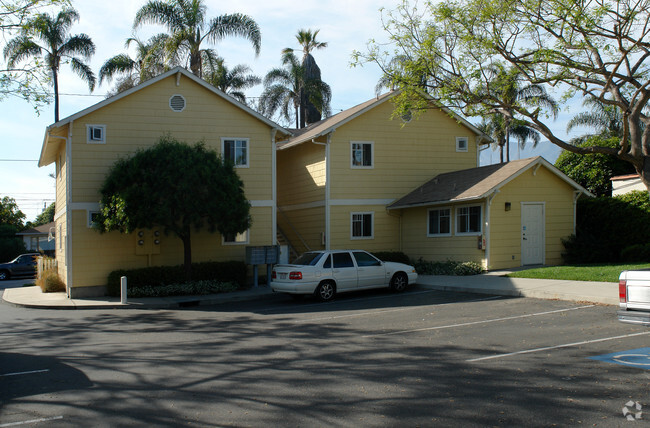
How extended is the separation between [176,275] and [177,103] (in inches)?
245

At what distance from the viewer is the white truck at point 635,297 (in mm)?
8300

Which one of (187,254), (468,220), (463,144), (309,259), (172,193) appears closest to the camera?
(309,259)

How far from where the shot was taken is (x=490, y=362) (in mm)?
8234

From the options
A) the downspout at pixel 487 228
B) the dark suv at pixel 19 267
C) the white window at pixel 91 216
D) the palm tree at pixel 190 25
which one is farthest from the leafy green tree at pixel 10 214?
the downspout at pixel 487 228

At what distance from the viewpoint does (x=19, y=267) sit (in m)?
33.4

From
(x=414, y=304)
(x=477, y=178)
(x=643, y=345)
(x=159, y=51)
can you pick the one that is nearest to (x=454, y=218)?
(x=477, y=178)

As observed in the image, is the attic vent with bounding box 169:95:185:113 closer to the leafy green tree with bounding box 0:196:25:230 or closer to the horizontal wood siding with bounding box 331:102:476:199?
the horizontal wood siding with bounding box 331:102:476:199

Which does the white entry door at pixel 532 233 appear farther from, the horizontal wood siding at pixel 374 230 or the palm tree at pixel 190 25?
the palm tree at pixel 190 25

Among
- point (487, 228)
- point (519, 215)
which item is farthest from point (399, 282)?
point (519, 215)

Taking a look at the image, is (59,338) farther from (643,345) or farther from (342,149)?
(342,149)

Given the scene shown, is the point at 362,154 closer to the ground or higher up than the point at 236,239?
higher up

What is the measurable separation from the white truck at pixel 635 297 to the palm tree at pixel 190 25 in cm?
2712

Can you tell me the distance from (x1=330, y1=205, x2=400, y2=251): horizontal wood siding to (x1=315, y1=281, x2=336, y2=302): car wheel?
7.26 meters

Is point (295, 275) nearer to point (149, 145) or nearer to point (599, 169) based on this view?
point (149, 145)
